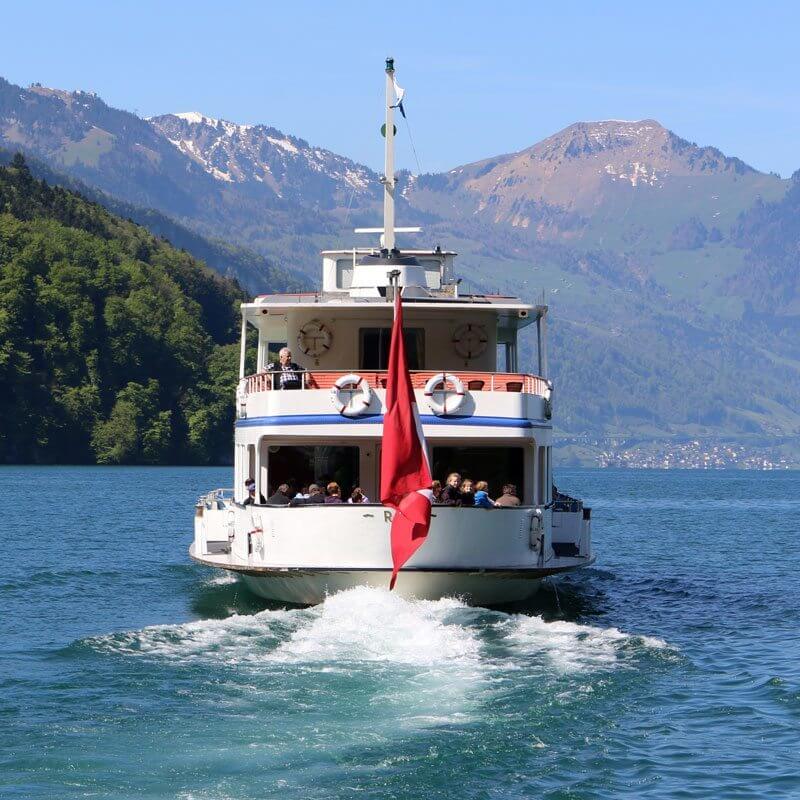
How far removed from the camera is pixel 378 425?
26906 millimetres

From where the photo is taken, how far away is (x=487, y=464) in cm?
2930

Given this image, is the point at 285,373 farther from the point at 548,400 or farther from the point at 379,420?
the point at 548,400

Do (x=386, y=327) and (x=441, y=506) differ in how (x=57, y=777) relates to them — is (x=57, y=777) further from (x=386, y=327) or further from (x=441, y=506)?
(x=386, y=327)

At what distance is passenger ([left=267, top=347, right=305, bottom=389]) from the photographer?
2793 cm

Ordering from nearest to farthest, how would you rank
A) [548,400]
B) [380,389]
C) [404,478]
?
[404,478], [380,389], [548,400]

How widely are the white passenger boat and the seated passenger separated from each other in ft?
2.57

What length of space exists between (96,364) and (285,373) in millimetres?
114712

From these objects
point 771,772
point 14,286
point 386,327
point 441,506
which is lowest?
point 771,772

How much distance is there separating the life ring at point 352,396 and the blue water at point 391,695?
3.19 meters

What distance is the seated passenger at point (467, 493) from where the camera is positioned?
27094 mm

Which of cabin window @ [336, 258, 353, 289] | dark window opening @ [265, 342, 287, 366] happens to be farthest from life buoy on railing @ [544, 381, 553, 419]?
cabin window @ [336, 258, 353, 289]

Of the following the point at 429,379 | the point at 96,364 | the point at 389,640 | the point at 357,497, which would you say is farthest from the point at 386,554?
the point at 96,364

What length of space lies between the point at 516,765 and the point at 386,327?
1418 cm

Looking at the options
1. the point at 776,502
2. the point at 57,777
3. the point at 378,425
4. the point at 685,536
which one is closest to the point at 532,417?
the point at 378,425
